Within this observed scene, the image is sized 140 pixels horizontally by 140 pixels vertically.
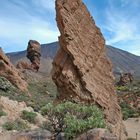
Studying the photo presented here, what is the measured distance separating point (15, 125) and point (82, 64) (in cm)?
494

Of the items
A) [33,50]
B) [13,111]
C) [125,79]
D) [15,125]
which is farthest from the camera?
[125,79]

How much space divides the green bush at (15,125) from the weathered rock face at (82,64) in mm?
2977

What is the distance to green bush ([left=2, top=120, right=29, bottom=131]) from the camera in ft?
66.5

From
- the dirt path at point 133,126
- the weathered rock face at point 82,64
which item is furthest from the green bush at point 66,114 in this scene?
the dirt path at point 133,126

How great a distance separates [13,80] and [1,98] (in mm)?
7796

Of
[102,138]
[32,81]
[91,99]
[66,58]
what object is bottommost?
[102,138]

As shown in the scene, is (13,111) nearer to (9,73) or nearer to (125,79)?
(9,73)

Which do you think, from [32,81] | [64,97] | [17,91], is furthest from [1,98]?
[32,81]

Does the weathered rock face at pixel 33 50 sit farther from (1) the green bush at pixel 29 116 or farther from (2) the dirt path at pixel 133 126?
(1) the green bush at pixel 29 116

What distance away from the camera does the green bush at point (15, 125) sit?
66.5 feet

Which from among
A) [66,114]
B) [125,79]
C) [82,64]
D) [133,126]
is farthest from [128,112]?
[125,79]

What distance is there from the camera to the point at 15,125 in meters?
20.9

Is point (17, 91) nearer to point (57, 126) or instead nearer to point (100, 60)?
point (100, 60)

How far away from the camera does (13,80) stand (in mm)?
A: 35781
